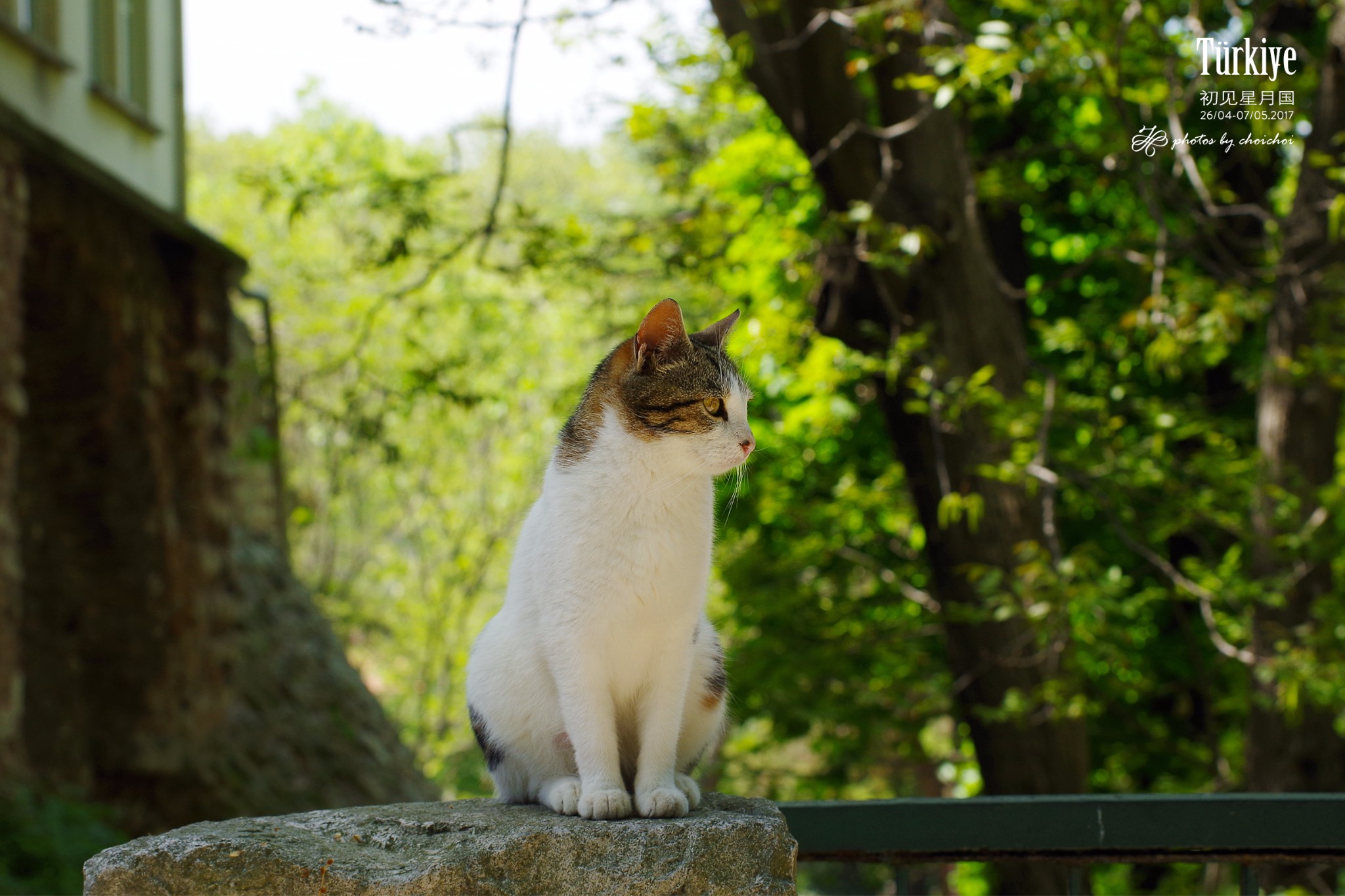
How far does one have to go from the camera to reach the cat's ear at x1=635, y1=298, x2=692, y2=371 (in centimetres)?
210

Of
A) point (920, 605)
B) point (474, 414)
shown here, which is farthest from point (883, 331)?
point (474, 414)

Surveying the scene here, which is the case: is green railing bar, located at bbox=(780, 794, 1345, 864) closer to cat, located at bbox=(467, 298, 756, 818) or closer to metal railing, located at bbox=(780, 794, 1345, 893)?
Answer: metal railing, located at bbox=(780, 794, 1345, 893)

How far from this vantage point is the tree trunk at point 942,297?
186 inches

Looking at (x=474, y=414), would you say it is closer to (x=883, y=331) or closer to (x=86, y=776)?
(x=86, y=776)

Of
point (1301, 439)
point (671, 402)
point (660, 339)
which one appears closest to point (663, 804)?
point (671, 402)

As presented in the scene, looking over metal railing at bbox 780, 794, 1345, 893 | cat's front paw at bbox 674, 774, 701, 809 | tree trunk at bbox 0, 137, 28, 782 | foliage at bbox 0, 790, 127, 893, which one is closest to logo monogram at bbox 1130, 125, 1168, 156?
metal railing at bbox 780, 794, 1345, 893

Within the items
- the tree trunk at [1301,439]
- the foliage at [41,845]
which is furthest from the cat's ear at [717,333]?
the foliage at [41,845]

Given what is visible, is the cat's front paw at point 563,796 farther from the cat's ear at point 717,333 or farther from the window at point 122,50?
the window at point 122,50

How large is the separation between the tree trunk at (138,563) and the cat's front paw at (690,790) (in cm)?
426

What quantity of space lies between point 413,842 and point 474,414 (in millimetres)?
10124

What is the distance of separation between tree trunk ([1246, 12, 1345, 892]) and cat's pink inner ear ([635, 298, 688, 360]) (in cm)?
318

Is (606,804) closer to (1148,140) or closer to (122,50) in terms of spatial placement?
(1148,140)

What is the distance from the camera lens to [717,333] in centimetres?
238

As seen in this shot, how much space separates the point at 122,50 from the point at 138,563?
10.3 ft
